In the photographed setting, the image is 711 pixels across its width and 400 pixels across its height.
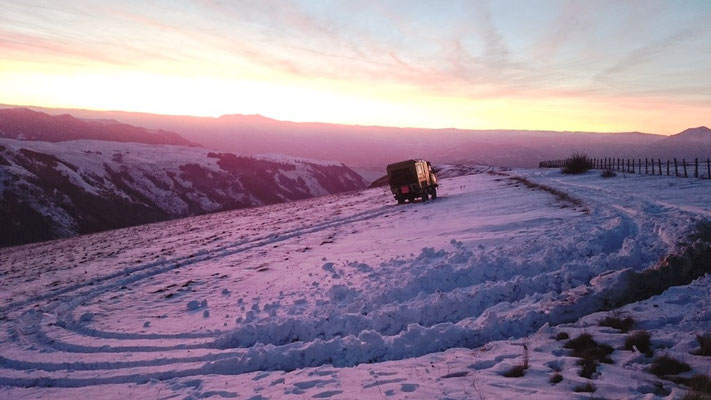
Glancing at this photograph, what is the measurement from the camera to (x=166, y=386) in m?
7.97

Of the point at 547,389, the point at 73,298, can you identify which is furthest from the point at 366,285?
the point at 73,298

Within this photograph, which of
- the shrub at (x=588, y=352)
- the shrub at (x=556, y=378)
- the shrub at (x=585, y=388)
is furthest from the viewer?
the shrub at (x=588, y=352)

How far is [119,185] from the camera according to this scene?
54375 mm

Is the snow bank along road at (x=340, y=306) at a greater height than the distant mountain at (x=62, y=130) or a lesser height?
lesser

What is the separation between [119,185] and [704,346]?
58415mm

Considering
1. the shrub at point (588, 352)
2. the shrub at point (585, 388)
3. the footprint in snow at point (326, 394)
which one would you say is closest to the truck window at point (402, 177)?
the shrub at point (588, 352)

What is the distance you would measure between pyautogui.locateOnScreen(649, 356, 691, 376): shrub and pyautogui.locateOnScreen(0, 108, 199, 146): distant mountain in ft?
438

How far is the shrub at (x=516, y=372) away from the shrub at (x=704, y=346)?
2.46m

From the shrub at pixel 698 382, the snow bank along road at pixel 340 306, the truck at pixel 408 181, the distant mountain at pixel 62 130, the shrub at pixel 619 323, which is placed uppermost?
the distant mountain at pixel 62 130

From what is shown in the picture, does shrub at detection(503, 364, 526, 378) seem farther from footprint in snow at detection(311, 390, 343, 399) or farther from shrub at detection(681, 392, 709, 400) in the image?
footprint in snow at detection(311, 390, 343, 399)

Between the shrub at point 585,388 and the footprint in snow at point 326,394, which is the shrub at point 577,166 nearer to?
the shrub at point 585,388

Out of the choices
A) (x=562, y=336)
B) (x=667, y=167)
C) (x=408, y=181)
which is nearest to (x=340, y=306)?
(x=562, y=336)

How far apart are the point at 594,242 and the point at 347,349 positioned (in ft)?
28.6

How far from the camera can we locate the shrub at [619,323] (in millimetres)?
7838
